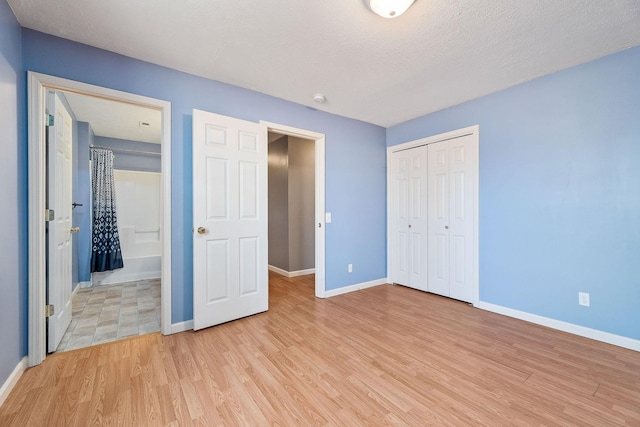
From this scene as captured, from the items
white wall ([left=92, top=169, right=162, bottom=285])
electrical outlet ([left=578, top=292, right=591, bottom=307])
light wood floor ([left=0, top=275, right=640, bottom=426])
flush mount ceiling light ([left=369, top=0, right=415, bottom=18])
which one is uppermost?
flush mount ceiling light ([left=369, top=0, right=415, bottom=18])

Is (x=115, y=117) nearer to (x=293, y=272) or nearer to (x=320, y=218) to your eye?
(x=320, y=218)

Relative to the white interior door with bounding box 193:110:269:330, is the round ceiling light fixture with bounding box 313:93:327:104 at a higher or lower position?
higher

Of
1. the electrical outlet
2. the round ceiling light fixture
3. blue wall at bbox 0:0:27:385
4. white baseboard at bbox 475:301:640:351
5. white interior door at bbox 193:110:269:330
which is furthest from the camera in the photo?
the round ceiling light fixture

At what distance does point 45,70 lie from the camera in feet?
6.46

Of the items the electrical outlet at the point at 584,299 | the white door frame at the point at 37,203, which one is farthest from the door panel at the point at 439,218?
the white door frame at the point at 37,203

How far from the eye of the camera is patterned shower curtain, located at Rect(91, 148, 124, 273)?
13.1 feet

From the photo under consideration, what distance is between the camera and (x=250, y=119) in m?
2.91

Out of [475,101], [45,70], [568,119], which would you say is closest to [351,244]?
[475,101]

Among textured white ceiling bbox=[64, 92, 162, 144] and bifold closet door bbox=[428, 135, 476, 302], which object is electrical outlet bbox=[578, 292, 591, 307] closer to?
bifold closet door bbox=[428, 135, 476, 302]

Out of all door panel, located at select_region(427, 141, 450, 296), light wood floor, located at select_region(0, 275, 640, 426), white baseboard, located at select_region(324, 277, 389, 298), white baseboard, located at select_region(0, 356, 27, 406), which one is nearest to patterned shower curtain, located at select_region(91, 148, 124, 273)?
light wood floor, located at select_region(0, 275, 640, 426)

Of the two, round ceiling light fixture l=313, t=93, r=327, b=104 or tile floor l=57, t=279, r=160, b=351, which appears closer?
tile floor l=57, t=279, r=160, b=351

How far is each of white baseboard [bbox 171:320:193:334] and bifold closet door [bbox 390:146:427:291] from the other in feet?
9.37

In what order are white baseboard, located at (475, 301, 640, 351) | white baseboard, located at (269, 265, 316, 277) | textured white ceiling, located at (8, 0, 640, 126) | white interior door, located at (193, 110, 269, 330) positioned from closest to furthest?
textured white ceiling, located at (8, 0, 640, 126)
white baseboard, located at (475, 301, 640, 351)
white interior door, located at (193, 110, 269, 330)
white baseboard, located at (269, 265, 316, 277)

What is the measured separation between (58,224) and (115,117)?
2088 mm
